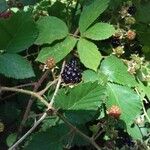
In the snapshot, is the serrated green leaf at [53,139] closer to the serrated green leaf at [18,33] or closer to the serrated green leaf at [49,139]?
the serrated green leaf at [49,139]

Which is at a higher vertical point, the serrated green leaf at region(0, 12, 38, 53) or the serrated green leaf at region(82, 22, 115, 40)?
the serrated green leaf at region(0, 12, 38, 53)

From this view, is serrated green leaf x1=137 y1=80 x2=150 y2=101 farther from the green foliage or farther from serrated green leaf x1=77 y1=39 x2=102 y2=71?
serrated green leaf x1=77 y1=39 x2=102 y2=71

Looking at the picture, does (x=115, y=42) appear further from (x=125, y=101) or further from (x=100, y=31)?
(x=125, y=101)

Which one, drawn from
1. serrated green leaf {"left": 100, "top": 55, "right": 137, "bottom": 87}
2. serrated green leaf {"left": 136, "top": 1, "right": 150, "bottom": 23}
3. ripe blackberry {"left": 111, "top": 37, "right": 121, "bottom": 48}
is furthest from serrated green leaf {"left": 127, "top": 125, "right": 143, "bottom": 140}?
serrated green leaf {"left": 136, "top": 1, "right": 150, "bottom": 23}

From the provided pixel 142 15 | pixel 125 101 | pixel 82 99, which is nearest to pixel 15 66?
pixel 82 99

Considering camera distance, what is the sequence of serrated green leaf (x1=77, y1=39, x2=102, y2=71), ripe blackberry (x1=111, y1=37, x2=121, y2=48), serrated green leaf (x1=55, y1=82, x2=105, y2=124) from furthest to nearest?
1. ripe blackberry (x1=111, y1=37, x2=121, y2=48)
2. serrated green leaf (x1=77, y1=39, x2=102, y2=71)
3. serrated green leaf (x1=55, y1=82, x2=105, y2=124)

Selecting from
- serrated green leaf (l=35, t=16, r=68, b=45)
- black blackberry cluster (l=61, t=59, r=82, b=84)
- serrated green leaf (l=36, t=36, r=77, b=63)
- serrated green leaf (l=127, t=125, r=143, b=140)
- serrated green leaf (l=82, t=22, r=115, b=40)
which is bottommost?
serrated green leaf (l=127, t=125, r=143, b=140)

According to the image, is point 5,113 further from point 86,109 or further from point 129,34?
point 129,34

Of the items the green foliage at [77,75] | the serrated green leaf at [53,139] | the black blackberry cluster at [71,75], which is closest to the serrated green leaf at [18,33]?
the green foliage at [77,75]
